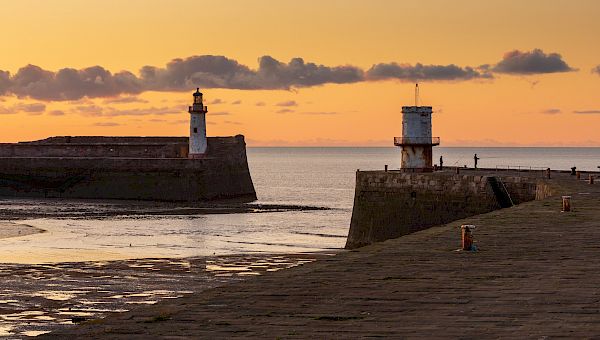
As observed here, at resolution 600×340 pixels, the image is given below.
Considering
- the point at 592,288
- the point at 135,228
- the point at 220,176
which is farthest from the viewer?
the point at 220,176

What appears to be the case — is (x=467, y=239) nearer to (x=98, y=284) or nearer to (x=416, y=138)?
(x=98, y=284)

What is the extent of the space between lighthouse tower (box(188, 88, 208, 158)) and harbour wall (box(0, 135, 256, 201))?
1.37 m

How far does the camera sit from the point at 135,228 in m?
51.6

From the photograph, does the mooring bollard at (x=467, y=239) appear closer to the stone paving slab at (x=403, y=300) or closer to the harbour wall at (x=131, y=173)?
the stone paving slab at (x=403, y=300)

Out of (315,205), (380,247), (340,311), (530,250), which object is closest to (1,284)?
(380,247)

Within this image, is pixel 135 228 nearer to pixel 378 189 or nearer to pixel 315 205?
pixel 378 189

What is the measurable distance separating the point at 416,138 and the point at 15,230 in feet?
67.3

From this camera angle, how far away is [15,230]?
164 ft

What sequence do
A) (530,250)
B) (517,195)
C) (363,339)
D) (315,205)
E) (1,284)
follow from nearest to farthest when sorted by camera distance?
(363,339), (530,250), (1,284), (517,195), (315,205)

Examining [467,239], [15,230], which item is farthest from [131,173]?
[467,239]

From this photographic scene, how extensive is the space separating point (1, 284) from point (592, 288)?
66.2ft

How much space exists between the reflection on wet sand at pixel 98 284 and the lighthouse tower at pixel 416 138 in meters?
11.5

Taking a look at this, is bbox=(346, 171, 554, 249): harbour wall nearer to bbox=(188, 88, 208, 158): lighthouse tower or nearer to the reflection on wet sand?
the reflection on wet sand

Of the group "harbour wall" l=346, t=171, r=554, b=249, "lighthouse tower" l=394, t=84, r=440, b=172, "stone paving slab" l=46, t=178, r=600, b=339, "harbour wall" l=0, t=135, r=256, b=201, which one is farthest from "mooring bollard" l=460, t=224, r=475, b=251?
"harbour wall" l=0, t=135, r=256, b=201
